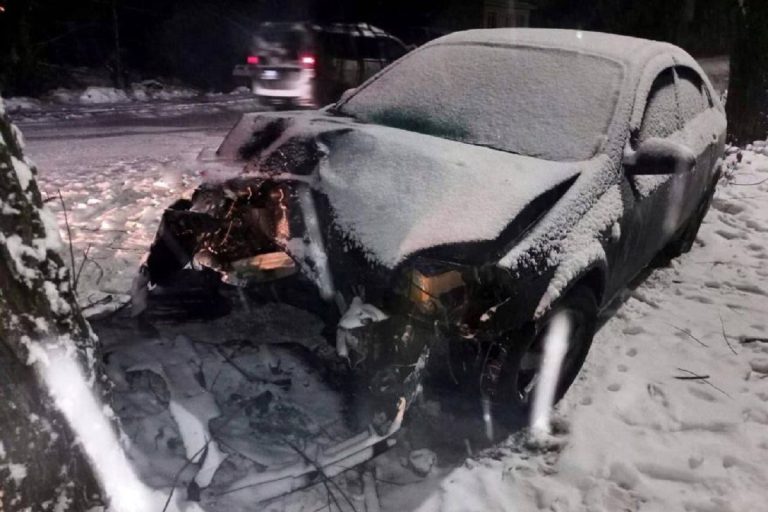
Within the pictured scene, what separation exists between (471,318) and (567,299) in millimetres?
700

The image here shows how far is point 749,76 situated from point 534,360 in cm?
799

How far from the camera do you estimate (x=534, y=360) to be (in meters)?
2.70

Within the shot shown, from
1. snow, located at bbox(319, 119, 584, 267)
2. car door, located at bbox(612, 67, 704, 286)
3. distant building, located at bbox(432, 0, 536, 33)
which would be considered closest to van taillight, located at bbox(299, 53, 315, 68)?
car door, located at bbox(612, 67, 704, 286)

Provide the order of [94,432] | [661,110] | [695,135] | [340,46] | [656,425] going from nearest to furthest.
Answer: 1. [94,432]
2. [656,425]
3. [661,110]
4. [695,135]
5. [340,46]

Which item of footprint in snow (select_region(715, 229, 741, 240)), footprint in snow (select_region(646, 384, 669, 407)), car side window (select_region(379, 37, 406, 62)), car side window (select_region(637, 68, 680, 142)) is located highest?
car side window (select_region(379, 37, 406, 62))

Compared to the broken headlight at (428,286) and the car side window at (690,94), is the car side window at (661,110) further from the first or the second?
the broken headlight at (428,286)

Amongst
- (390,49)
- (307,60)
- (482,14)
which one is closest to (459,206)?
(307,60)

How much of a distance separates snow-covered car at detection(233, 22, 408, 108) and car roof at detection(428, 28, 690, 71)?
6.46m

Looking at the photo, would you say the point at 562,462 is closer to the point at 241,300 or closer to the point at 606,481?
the point at 606,481

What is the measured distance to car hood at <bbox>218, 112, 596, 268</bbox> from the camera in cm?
231

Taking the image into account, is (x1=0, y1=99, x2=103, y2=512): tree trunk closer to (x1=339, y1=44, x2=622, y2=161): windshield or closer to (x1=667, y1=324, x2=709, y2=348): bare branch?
(x1=339, y1=44, x2=622, y2=161): windshield

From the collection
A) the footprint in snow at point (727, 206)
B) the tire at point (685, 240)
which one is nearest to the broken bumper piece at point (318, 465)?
the tire at point (685, 240)

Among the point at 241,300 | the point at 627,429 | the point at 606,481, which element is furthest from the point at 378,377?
the point at 627,429

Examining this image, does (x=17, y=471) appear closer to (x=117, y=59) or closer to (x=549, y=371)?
(x=549, y=371)
